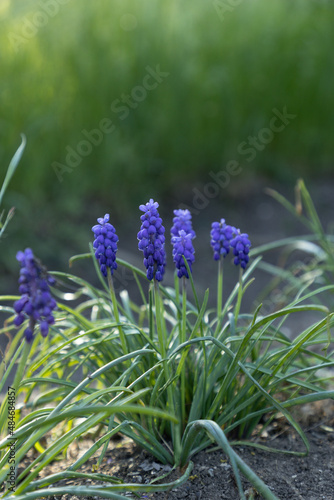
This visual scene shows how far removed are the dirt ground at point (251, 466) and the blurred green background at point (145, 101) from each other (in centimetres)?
227

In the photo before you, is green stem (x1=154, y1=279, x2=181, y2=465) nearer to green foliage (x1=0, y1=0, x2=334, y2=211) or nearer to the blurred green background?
the blurred green background

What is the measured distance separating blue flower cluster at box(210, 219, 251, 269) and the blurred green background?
235 cm

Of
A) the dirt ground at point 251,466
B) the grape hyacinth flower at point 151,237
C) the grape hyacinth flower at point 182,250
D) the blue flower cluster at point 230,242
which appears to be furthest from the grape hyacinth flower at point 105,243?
the dirt ground at point 251,466

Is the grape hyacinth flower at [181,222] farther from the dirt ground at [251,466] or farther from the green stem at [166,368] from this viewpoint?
the dirt ground at [251,466]

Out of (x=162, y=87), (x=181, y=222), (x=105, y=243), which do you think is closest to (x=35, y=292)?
(x=105, y=243)

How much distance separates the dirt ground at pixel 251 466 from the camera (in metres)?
1.76

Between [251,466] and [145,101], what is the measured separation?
3.48 m

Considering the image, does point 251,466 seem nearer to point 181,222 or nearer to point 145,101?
point 181,222

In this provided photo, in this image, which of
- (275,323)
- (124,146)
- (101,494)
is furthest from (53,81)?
(101,494)

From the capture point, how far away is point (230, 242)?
73.7 inches

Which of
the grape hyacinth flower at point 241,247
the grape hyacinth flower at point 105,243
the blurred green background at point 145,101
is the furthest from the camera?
the blurred green background at point 145,101

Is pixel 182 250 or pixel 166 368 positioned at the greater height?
pixel 182 250

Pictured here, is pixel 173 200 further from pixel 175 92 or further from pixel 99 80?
pixel 99 80

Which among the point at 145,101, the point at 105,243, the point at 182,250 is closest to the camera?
the point at 105,243
